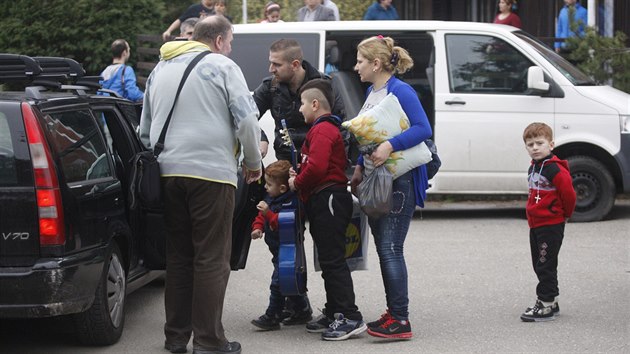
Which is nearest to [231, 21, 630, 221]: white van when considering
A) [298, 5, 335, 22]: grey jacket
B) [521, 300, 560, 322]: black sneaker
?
[298, 5, 335, 22]: grey jacket

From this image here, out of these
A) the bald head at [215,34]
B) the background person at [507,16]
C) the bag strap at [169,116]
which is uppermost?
the background person at [507,16]

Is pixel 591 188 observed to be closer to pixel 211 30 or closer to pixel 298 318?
pixel 298 318

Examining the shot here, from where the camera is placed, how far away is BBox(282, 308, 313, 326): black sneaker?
756 cm

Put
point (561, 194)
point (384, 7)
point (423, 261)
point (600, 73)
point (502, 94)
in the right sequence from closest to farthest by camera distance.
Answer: point (561, 194) → point (423, 261) → point (502, 94) → point (600, 73) → point (384, 7)

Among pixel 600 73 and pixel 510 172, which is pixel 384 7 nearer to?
pixel 600 73

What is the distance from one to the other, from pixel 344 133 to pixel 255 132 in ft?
2.86

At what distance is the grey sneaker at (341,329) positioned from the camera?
7.12 m

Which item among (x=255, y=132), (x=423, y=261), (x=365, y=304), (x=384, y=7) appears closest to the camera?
(x=255, y=132)

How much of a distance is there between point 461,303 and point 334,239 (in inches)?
60.8

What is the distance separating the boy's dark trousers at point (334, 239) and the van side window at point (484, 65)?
5.38 m

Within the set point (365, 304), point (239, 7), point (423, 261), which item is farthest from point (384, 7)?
point (365, 304)

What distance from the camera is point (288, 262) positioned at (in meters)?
7.09

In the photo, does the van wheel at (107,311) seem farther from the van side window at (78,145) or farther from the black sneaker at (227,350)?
the black sneaker at (227,350)

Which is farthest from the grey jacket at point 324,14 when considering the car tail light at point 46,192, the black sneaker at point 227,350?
the car tail light at point 46,192
